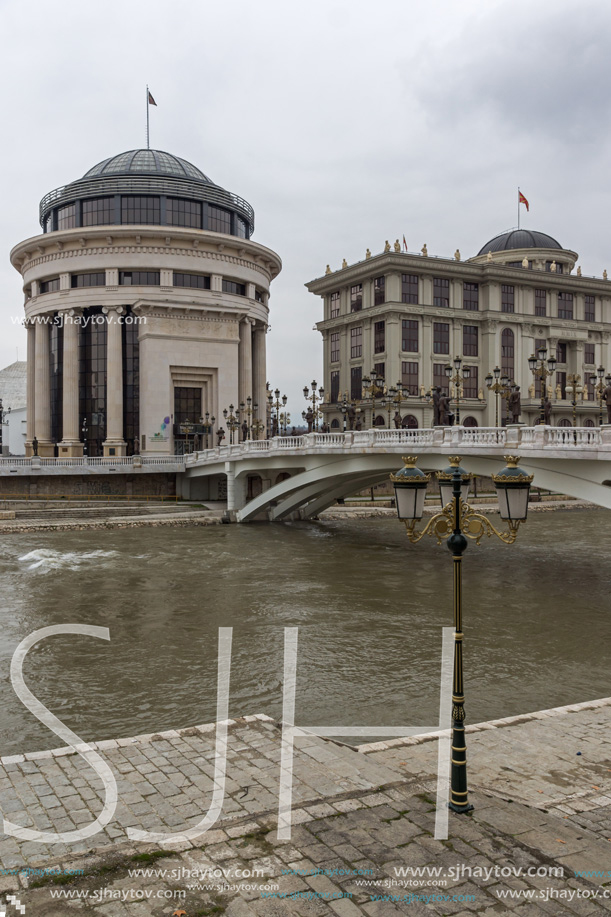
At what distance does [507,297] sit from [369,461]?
4178 cm

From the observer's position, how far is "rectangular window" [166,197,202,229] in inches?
2633

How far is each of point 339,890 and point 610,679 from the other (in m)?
11.3

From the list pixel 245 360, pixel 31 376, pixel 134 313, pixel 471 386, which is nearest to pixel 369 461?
pixel 245 360

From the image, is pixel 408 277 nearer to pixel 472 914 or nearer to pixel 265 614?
pixel 265 614

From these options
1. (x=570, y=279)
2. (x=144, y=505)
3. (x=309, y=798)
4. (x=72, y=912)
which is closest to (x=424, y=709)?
(x=309, y=798)

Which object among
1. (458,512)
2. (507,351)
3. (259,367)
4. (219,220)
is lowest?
(458,512)

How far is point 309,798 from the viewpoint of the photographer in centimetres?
793

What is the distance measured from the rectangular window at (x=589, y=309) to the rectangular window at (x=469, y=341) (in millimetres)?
13011

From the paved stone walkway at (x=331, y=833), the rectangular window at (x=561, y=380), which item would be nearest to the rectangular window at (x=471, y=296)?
the rectangular window at (x=561, y=380)

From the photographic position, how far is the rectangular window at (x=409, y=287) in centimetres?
6669

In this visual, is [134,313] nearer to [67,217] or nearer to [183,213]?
[183,213]

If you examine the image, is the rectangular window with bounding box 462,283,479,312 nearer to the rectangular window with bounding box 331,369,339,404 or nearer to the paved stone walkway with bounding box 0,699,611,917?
the rectangular window with bounding box 331,369,339,404

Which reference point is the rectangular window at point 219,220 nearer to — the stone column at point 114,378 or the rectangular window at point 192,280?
the rectangular window at point 192,280

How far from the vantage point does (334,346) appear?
243 ft
